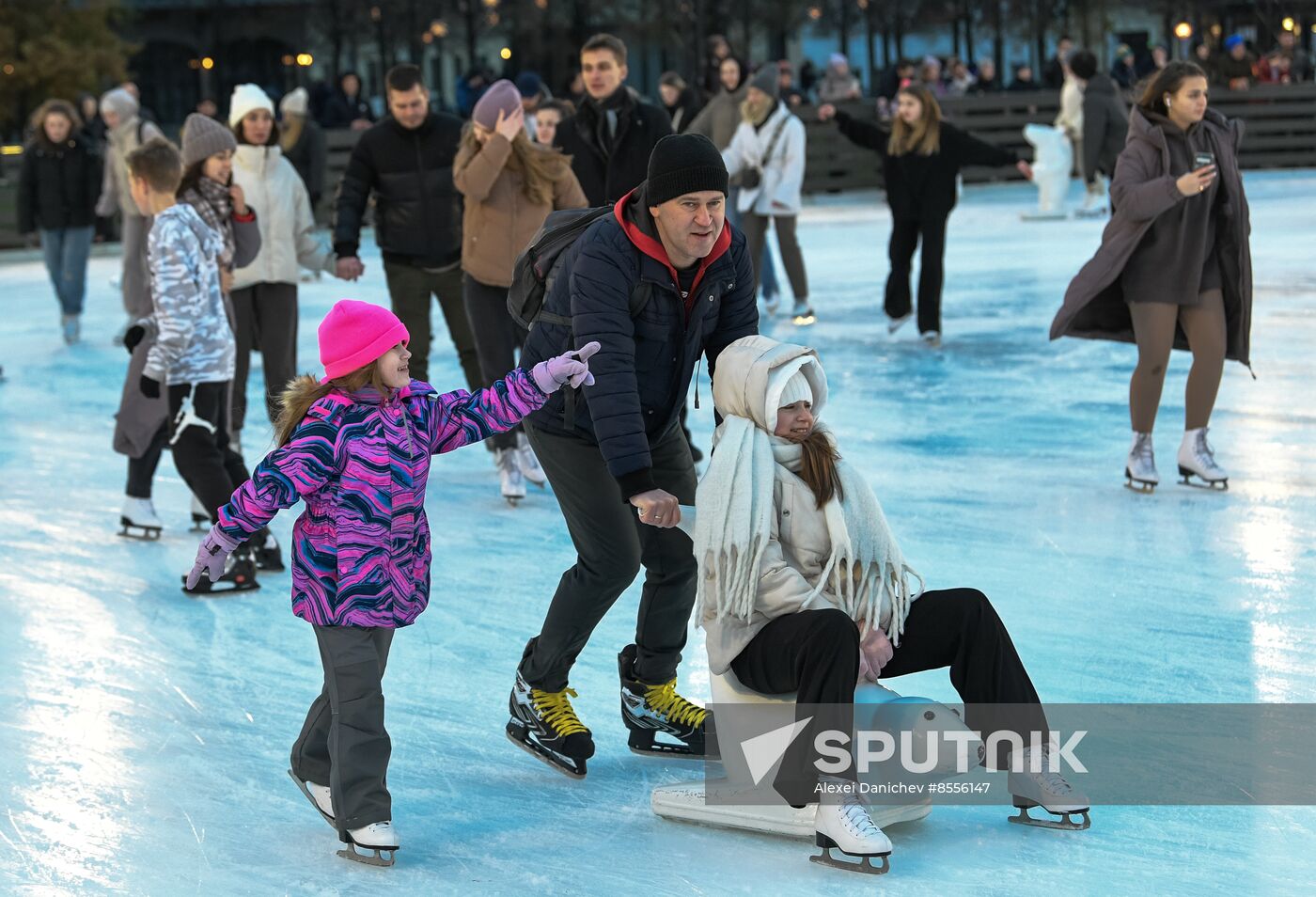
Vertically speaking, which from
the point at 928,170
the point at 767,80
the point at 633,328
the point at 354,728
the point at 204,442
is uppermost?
the point at 767,80

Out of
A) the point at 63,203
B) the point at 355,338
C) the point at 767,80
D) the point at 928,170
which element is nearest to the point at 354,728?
the point at 355,338

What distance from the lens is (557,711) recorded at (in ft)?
12.7

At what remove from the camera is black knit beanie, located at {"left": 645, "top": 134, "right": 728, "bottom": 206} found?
135 inches

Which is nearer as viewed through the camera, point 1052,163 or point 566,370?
point 566,370

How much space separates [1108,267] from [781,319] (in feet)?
17.0

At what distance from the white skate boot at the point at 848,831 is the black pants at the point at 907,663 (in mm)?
64

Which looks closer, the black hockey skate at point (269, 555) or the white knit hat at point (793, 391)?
the white knit hat at point (793, 391)

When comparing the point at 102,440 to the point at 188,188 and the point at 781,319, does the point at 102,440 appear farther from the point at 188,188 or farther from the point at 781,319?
the point at 781,319

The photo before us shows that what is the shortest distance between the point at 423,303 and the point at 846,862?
13.7ft

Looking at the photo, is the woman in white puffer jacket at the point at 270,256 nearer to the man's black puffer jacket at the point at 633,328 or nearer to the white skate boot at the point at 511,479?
the white skate boot at the point at 511,479

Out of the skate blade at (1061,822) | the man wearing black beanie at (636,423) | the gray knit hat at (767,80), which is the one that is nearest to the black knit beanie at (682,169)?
the man wearing black beanie at (636,423)

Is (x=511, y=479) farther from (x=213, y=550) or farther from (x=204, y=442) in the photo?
(x=213, y=550)

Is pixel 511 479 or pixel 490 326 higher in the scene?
pixel 490 326

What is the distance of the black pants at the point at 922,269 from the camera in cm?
1000
